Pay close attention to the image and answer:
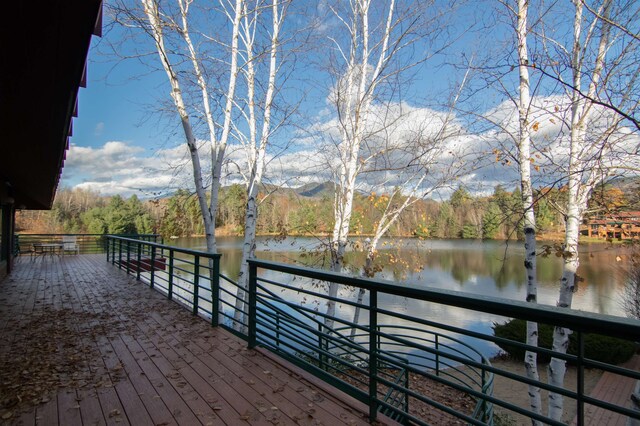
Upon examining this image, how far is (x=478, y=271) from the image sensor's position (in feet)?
76.0

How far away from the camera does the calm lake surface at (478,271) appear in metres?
10.6

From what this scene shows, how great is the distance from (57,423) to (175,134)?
609 centimetres

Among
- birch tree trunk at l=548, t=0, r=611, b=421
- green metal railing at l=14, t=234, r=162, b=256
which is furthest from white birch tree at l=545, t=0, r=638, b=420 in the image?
green metal railing at l=14, t=234, r=162, b=256

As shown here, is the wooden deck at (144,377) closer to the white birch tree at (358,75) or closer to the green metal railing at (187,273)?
the green metal railing at (187,273)

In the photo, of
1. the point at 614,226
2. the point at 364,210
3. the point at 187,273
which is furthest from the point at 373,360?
the point at 187,273

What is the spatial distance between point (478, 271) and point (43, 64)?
80.6 ft

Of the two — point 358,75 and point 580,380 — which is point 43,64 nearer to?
point 580,380

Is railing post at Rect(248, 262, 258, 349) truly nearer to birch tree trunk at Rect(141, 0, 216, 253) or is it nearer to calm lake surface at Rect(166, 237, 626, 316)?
birch tree trunk at Rect(141, 0, 216, 253)

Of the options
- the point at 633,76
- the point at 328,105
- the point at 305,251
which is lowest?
the point at 305,251

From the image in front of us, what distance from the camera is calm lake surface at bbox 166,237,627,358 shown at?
385 inches

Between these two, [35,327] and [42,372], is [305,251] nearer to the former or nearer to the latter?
[35,327]

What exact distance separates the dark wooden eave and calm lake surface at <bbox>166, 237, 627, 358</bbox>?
569cm

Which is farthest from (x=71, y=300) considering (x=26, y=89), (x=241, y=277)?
(x=26, y=89)

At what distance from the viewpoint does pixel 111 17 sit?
18.2 ft
